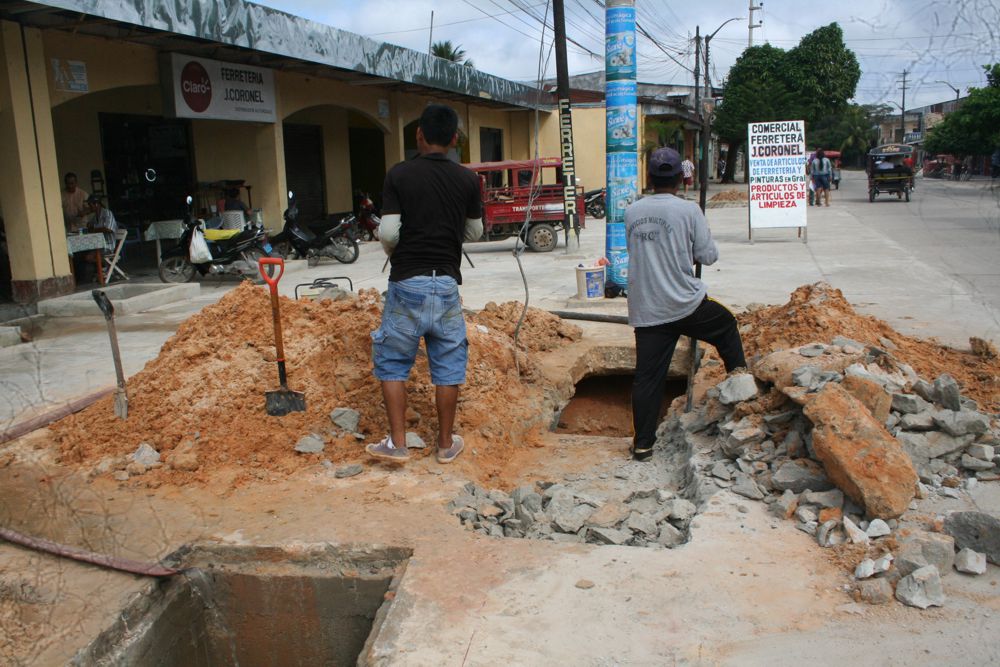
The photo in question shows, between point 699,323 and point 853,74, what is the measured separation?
49.4 m

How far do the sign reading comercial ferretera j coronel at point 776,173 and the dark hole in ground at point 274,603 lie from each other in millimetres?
13780

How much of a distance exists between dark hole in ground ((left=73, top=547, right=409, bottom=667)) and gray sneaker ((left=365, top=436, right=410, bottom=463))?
905 millimetres

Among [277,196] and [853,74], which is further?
[853,74]

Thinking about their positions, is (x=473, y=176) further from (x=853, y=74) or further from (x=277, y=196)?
(x=853, y=74)

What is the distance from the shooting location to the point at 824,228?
59.6 ft

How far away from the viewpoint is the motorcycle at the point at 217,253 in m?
12.1

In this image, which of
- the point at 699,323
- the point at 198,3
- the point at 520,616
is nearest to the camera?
the point at 520,616

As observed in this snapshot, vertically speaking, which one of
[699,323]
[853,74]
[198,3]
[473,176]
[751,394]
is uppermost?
[853,74]

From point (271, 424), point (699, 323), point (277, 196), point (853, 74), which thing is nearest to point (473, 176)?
point (699, 323)

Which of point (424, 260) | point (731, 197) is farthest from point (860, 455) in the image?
point (731, 197)

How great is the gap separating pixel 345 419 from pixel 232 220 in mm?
9667

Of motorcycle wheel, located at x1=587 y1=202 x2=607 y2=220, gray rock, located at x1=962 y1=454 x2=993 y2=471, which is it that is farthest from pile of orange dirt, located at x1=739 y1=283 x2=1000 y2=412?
motorcycle wheel, located at x1=587 y1=202 x2=607 y2=220

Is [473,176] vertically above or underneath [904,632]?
above

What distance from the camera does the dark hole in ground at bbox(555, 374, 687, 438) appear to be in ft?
22.2
